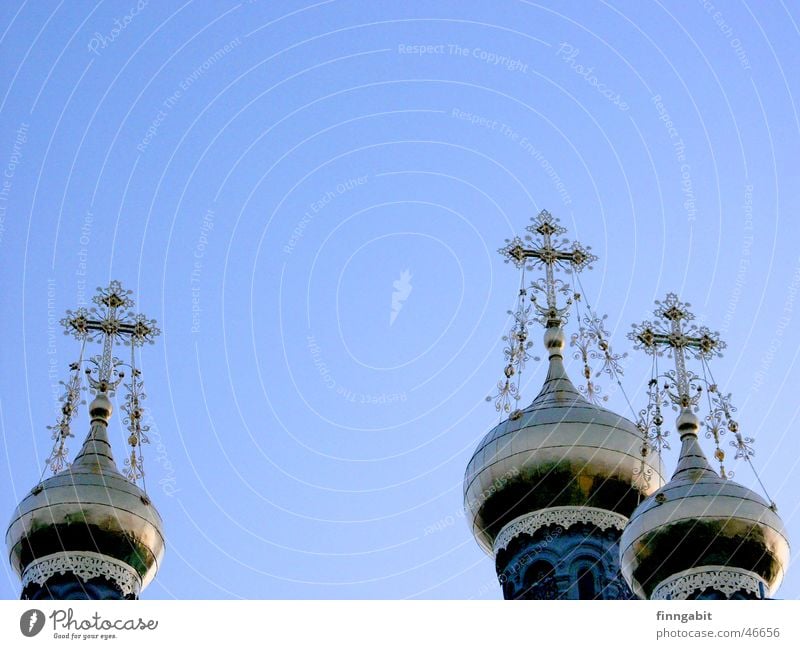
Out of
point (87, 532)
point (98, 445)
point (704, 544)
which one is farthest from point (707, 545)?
point (98, 445)

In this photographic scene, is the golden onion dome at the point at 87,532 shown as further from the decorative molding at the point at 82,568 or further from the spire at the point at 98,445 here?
the spire at the point at 98,445

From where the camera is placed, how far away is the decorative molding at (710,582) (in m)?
19.3

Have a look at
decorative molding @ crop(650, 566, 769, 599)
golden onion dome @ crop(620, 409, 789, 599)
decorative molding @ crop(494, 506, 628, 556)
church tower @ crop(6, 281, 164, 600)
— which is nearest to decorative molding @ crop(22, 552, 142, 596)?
church tower @ crop(6, 281, 164, 600)

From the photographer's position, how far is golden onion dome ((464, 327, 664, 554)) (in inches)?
883

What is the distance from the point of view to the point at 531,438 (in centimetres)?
2266

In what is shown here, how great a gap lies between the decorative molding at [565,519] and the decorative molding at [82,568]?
14.9 feet

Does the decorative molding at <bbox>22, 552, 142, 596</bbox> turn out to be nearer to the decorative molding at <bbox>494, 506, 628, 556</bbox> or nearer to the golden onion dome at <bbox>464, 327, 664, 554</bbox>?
the golden onion dome at <bbox>464, 327, 664, 554</bbox>

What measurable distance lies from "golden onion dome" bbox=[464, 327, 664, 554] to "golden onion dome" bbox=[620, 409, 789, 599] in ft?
8.67

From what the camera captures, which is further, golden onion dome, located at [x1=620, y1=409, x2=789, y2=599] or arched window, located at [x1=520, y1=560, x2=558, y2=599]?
arched window, located at [x1=520, y1=560, x2=558, y2=599]

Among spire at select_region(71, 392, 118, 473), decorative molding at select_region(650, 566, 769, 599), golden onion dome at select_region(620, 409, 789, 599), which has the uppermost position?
spire at select_region(71, 392, 118, 473)
